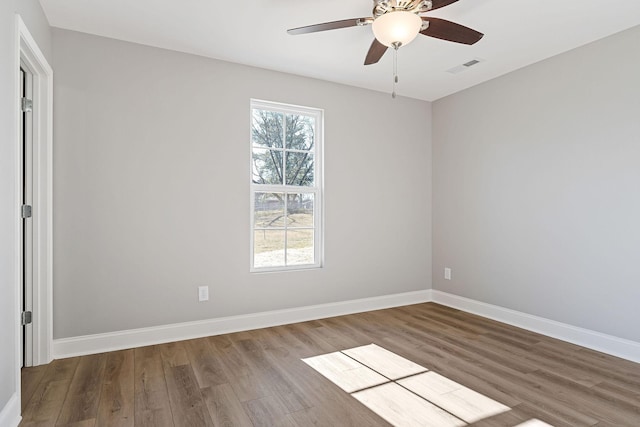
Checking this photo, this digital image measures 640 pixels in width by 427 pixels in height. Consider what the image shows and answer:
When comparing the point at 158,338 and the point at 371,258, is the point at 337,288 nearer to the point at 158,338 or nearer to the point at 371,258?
the point at 371,258

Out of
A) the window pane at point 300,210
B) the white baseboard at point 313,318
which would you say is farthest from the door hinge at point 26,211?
the window pane at point 300,210

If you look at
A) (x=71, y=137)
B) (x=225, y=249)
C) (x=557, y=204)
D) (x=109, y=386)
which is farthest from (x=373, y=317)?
(x=71, y=137)

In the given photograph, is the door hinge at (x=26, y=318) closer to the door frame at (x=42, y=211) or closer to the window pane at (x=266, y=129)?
the door frame at (x=42, y=211)

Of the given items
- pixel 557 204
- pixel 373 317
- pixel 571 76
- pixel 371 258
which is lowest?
pixel 373 317

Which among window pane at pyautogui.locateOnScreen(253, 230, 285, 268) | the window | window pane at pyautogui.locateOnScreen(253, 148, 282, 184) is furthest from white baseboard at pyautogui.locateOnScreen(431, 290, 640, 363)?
window pane at pyautogui.locateOnScreen(253, 148, 282, 184)

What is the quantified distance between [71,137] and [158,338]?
71.8 inches

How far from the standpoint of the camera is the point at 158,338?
3082 mm

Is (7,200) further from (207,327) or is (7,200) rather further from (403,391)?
(403,391)

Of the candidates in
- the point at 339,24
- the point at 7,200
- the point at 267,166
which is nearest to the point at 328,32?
the point at 339,24

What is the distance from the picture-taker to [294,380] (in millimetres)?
2414

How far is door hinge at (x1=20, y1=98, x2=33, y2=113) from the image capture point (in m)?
2.47

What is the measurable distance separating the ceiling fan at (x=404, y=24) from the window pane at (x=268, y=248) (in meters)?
2.02

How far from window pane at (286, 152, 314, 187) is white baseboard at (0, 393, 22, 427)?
266 centimetres

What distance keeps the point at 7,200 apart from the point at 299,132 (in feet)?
8.53
